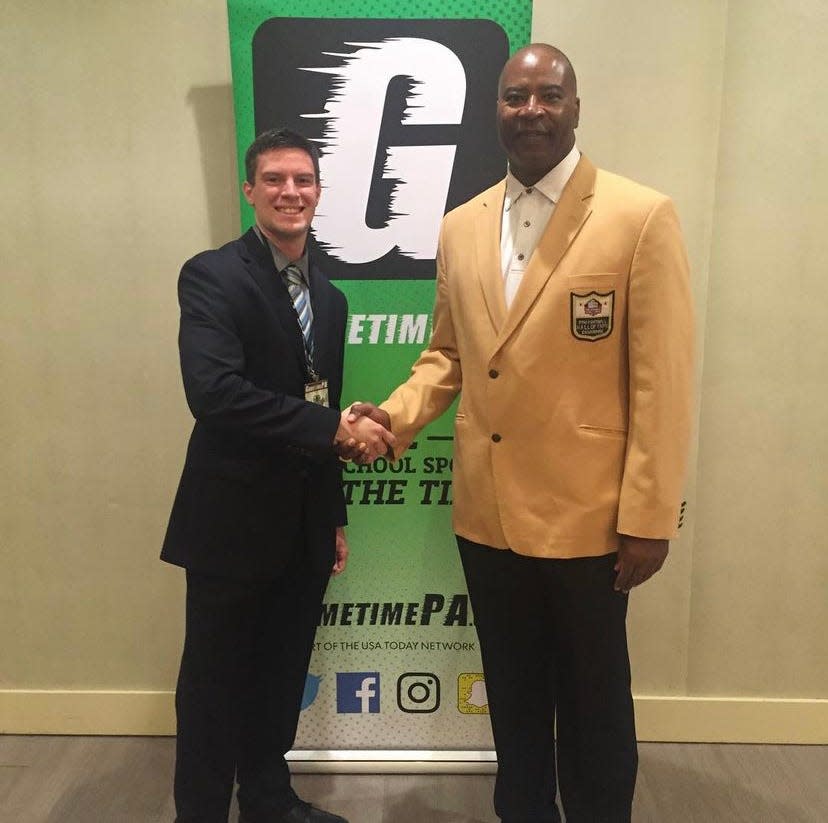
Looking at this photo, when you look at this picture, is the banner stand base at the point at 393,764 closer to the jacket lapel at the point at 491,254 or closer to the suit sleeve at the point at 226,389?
the suit sleeve at the point at 226,389

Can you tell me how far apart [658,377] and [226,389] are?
36.4 inches

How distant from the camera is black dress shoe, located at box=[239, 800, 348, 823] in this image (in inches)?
78.2

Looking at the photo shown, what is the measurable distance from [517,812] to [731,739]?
3.63 ft

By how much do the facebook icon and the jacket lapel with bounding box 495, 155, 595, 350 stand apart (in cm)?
135

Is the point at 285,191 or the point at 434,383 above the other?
the point at 285,191

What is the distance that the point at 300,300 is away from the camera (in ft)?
5.68

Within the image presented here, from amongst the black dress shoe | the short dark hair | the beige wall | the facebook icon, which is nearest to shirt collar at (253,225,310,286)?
the short dark hair

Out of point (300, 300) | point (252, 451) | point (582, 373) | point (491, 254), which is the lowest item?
point (252, 451)

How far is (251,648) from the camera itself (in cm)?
182

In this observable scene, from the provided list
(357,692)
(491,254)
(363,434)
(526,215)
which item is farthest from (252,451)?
(357,692)

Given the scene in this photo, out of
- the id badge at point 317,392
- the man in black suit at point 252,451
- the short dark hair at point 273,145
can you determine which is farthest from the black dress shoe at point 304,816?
the short dark hair at point 273,145

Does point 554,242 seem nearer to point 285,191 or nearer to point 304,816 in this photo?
point 285,191

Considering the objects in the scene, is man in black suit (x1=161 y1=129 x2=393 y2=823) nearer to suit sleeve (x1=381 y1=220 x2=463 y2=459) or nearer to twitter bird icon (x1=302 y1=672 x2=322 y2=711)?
suit sleeve (x1=381 y1=220 x2=463 y2=459)

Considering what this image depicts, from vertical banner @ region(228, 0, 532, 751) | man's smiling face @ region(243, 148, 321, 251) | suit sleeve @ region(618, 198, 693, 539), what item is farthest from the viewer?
vertical banner @ region(228, 0, 532, 751)
